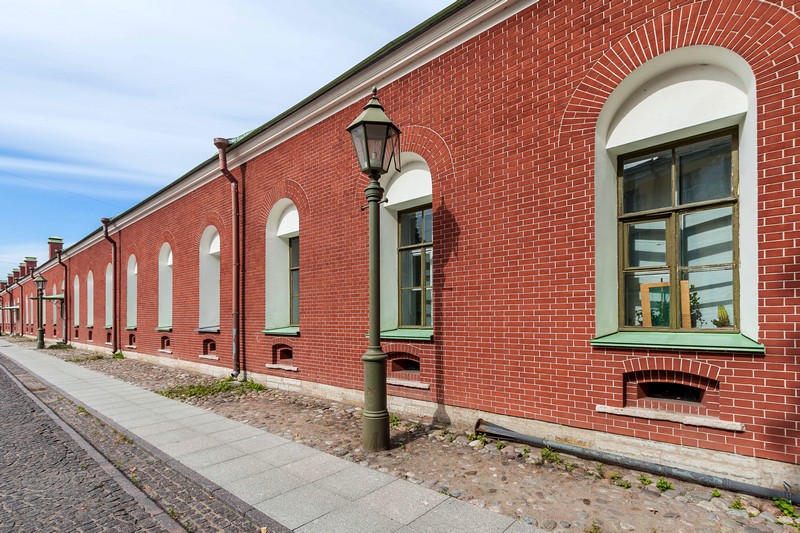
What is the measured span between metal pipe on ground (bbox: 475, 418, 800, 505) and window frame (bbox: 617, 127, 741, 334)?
1.37 meters

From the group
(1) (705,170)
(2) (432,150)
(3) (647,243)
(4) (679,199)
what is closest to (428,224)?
(2) (432,150)

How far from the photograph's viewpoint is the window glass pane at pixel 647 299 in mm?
4684

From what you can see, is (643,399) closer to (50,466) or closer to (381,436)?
(381,436)

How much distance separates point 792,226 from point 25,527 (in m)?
6.92

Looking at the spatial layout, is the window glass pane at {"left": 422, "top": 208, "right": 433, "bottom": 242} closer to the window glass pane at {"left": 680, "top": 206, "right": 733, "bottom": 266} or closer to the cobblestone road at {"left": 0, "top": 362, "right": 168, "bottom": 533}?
the window glass pane at {"left": 680, "top": 206, "right": 733, "bottom": 266}

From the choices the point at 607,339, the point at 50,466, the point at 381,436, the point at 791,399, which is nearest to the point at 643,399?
the point at 607,339

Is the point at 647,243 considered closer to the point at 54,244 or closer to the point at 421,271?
the point at 421,271

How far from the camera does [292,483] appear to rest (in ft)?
13.9

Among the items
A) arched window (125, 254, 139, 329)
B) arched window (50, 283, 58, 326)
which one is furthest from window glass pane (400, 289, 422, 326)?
arched window (50, 283, 58, 326)

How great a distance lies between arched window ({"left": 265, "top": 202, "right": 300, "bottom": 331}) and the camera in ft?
31.6

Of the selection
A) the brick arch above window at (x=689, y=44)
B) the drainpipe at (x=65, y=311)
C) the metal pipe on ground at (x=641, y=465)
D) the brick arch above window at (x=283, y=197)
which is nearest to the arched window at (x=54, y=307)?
the drainpipe at (x=65, y=311)

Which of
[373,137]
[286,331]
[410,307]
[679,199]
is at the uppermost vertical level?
[373,137]

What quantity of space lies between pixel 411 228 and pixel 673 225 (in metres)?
3.88

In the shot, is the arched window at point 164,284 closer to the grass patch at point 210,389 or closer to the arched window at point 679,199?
the grass patch at point 210,389
